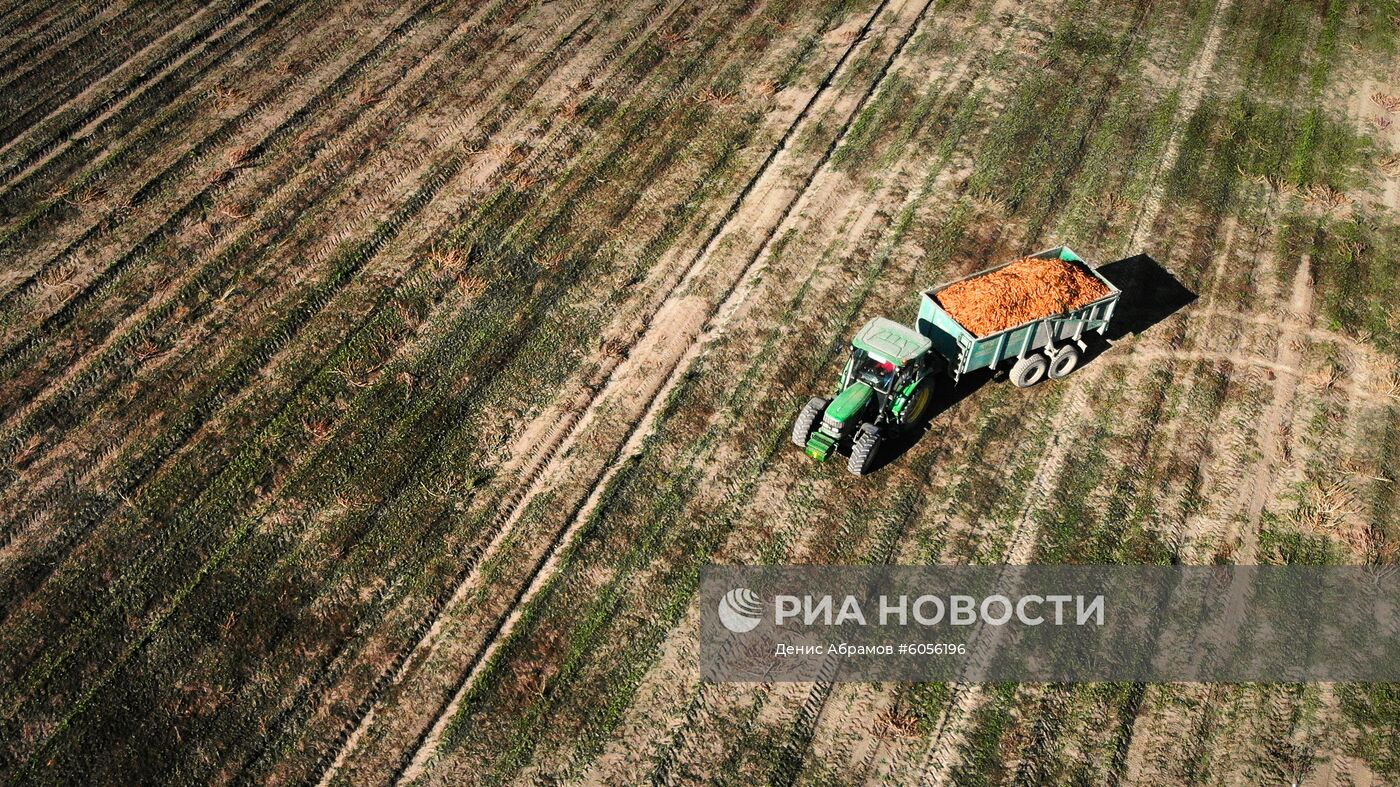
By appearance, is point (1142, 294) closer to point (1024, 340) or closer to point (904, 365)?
point (1024, 340)

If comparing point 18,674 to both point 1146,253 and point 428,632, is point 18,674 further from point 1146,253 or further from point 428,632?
point 1146,253

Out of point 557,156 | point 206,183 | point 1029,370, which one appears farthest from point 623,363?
point 206,183

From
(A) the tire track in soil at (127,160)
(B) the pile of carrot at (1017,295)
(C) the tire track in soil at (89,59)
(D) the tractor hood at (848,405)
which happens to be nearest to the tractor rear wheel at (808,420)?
(D) the tractor hood at (848,405)

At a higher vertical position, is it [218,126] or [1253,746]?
[218,126]

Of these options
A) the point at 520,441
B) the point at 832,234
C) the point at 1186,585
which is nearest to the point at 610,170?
the point at 832,234

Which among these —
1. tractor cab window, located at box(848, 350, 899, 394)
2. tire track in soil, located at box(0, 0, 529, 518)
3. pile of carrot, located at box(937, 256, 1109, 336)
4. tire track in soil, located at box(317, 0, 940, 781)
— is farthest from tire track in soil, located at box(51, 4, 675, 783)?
pile of carrot, located at box(937, 256, 1109, 336)

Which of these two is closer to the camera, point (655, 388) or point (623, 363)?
point (655, 388)
